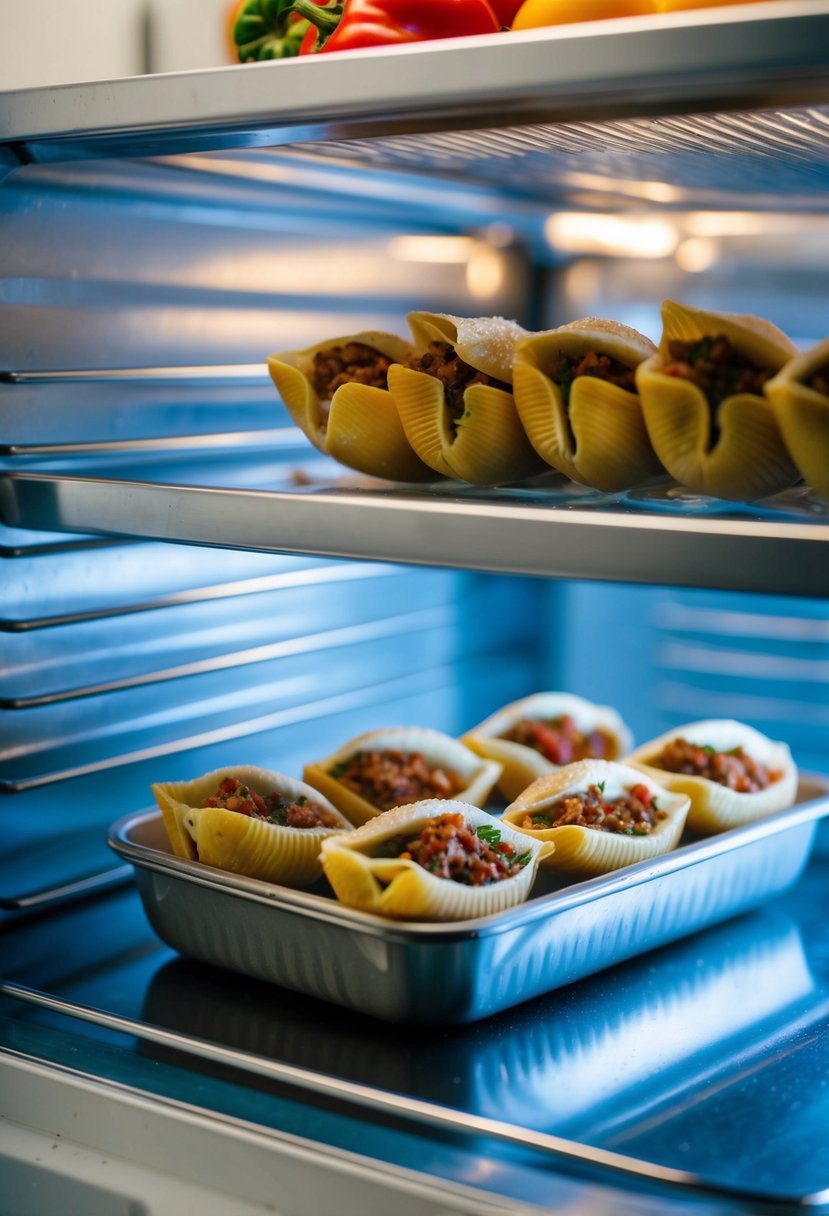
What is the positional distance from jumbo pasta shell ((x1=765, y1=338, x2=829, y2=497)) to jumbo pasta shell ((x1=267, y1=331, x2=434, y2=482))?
0.38 meters

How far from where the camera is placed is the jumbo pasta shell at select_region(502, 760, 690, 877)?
1124mm

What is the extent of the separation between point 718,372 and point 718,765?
0.54m

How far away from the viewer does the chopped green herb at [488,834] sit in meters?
1.07

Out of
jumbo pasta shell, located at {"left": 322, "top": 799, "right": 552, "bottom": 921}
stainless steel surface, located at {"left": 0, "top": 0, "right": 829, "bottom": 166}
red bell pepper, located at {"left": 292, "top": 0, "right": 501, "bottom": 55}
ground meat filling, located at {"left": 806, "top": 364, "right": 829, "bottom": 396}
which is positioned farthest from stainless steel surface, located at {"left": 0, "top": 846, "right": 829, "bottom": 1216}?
red bell pepper, located at {"left": 292, "top": 0, "right": 501, "bottom": 55}

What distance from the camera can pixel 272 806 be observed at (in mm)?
1184

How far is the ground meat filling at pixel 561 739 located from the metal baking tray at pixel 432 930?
0.24m

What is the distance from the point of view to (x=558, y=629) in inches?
75.2

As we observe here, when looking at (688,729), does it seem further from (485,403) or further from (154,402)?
(154,402)

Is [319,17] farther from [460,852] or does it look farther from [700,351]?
[460,852]

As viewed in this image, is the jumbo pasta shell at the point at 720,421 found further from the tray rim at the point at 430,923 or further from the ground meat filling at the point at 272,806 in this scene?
the ground meat filling at the point at 272,806

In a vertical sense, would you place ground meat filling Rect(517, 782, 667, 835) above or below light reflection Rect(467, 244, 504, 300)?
below

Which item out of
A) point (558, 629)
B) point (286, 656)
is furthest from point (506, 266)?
point (286, 656)

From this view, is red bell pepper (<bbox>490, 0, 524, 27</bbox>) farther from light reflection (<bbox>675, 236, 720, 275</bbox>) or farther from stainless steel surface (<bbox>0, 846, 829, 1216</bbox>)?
stainless steel surface (<bbox>0, 846, 829, 1216</bbox>)

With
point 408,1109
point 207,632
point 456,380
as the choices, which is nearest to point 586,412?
point 456,380
